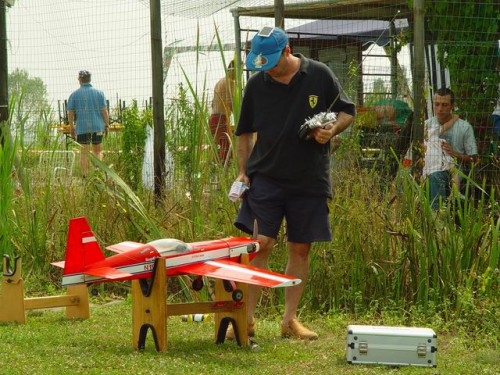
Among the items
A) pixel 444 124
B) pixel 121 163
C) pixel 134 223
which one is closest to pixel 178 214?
pixel 134 223

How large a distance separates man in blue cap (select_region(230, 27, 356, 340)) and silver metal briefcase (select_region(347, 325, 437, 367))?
2.73ft

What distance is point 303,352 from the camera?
588cm

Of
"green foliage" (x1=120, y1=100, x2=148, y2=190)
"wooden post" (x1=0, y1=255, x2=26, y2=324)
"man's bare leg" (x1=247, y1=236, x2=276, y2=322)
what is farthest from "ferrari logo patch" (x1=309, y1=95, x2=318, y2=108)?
"green foliage" (x1=120, y1=100, x2=148, y2=190)

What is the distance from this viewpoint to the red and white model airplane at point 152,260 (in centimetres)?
569

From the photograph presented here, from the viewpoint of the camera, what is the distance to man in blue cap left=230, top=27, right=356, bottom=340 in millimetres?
6191

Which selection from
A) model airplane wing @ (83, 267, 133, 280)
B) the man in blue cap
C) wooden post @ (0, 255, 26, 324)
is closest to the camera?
model airplane wing @ (83, 267, 133, 280)

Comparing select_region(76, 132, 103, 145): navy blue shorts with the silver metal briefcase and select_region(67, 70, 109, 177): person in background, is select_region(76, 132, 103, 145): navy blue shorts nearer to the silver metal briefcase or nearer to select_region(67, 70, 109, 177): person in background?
select_region(67, 70, 109, 177): person in background

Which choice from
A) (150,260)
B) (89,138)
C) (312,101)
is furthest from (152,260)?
(89,138)

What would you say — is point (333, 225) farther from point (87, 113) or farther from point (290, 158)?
point (87, 113)

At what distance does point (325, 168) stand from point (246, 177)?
511mm

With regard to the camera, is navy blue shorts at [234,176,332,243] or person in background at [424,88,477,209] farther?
person in background at [424,88,477,209]

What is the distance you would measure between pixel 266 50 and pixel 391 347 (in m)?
1.93

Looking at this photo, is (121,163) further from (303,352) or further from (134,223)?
(303,352)

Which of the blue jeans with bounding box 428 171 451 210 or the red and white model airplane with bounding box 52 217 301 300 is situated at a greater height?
the blue jeans with bounding box 428 171 451 210
